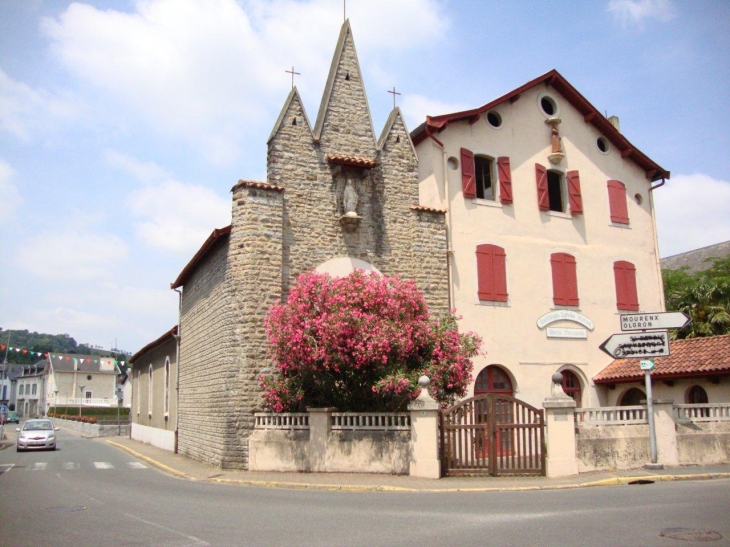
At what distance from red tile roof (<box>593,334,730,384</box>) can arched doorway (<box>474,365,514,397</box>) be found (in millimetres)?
3488

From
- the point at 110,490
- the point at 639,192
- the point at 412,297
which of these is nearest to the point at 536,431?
the point at 412,297

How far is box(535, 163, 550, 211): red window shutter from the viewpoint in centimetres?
2284

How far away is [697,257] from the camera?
141 ft

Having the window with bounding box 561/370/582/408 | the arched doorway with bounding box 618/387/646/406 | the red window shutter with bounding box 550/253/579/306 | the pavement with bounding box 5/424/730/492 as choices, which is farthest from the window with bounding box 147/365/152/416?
the arched doorway with bounding box 618/387/646/406

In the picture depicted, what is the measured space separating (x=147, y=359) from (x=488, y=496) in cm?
2543

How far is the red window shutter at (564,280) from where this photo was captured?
2238cm

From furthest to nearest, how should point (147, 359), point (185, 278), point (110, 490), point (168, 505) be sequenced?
point (147, 359) < point (185, 278) < point (110, 490) < point (168, 505)

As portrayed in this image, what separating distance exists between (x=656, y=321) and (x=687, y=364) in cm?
553

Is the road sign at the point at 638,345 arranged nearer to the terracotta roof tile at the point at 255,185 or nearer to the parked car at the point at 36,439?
the terracotta roof tile at the point at 255,185

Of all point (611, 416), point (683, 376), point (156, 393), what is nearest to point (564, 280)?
point (683, 376)

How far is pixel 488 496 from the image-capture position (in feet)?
38.9

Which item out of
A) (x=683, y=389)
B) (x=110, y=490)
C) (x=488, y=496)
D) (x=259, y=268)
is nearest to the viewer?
(x=488, y=496)

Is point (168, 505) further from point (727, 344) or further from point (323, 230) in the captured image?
point (727, 344)

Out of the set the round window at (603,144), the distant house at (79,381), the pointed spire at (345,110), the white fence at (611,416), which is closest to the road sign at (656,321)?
the white fence at (611,416)
